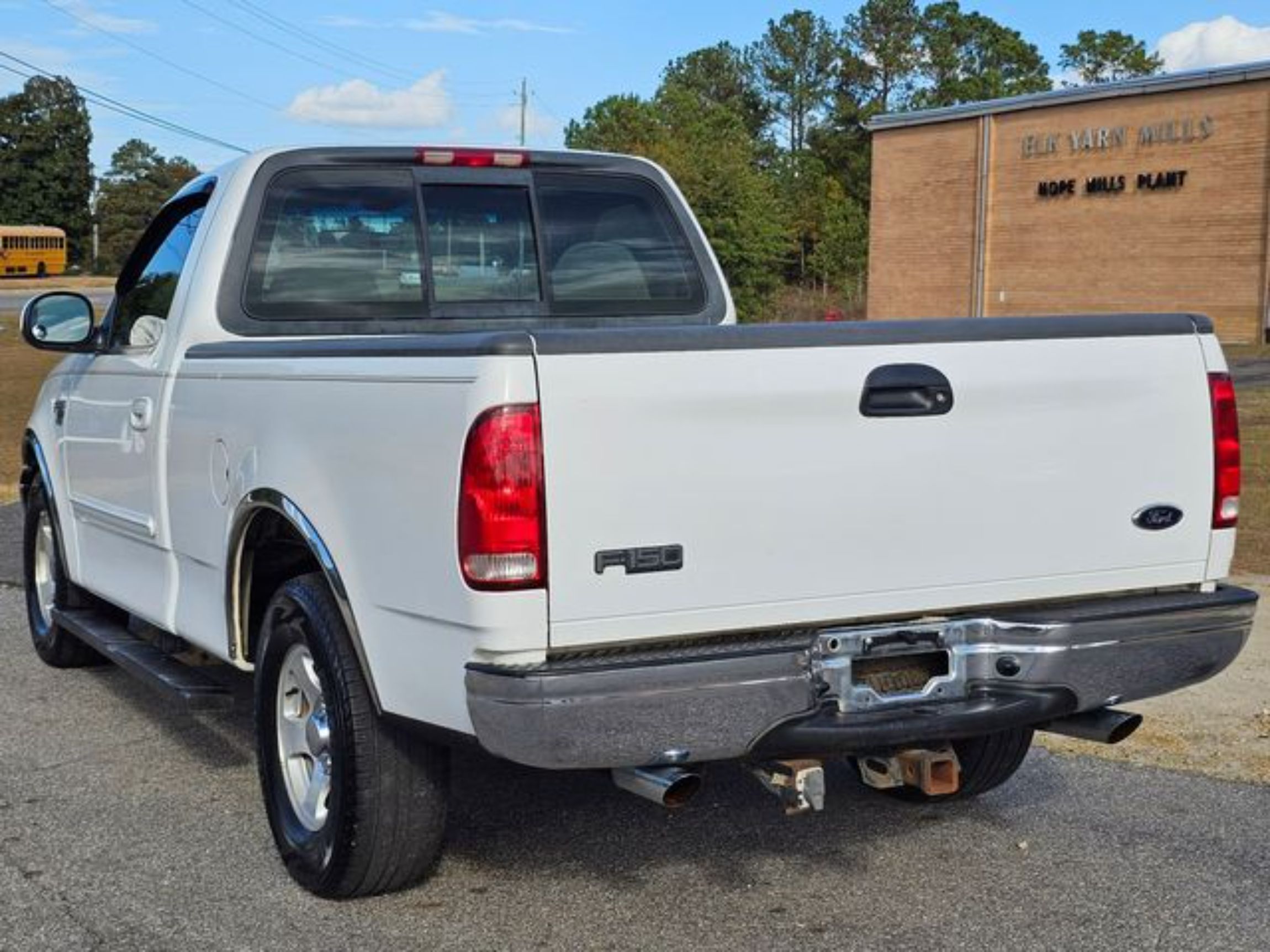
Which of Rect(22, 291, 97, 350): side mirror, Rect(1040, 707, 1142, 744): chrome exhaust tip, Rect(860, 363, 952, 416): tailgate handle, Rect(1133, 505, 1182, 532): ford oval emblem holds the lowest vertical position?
Rect(1040, 707, 1142, 744): chrome exhaust tip

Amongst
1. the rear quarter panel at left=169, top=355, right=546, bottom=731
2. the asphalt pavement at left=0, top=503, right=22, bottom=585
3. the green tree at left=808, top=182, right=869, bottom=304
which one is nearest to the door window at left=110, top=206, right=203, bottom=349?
the rear quarter panel at left=169, top=355, right=546, bottom=731

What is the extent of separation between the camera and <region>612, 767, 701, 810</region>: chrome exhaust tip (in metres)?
3.72

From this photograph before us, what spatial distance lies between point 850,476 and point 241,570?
1.97 m

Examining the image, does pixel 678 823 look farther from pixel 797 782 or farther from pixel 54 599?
Result: pixel 54 599

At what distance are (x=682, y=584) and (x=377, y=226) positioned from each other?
2.49 meters

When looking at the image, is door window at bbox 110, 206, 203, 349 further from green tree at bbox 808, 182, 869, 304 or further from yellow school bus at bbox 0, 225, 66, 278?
→ yellow school bus at bbox 0, 225, 66, 278

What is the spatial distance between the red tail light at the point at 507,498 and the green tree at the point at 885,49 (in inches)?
3515

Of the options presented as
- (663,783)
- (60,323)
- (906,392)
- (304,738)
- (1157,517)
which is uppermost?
(60,323)

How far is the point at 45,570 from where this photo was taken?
289 inches

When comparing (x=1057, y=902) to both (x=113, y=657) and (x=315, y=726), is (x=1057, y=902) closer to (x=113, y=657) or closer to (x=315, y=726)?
(x=315, y=726)

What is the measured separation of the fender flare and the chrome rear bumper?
61 centimetres

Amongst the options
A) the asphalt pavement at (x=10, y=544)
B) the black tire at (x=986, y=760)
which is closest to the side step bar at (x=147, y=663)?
the black tire at (x=986, y=760)

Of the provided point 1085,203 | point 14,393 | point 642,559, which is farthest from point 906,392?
point 1085,203

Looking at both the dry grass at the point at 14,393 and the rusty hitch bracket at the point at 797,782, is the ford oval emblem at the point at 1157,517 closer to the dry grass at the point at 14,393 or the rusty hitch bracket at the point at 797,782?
the rusty hitch bracket at the point at 797,782
